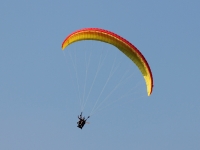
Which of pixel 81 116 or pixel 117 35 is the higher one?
pixel 117 35

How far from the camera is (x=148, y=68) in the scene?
79.4m

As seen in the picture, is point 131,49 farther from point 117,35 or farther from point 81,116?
point 81,116

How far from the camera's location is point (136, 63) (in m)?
79.7

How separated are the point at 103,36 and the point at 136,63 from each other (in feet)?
10.6

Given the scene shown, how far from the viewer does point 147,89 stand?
262 ft

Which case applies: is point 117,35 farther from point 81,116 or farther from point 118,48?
point 81,116

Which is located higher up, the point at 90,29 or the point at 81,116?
the point at 90,29

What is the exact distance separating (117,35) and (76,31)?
122 inches

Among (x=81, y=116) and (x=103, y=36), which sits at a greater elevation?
(x=103, y=36)

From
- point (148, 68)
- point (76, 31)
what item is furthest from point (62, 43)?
point (148, 68)

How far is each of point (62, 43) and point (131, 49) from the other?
537 centimetres

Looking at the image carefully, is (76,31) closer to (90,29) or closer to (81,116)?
(90,29)

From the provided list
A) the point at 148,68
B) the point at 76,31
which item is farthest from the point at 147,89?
the point at 76,31

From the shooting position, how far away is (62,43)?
80.2 m
